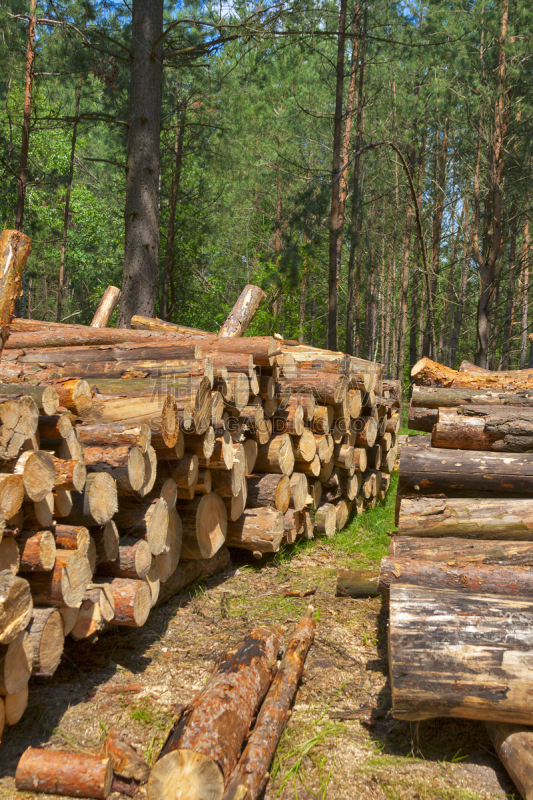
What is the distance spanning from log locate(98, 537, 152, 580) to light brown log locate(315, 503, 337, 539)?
2619 millimetres

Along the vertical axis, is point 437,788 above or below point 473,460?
below

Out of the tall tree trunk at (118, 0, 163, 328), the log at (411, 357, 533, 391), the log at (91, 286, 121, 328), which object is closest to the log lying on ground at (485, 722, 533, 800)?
the log at (411, 357, 533, 391)

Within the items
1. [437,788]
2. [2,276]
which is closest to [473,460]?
[437,788]

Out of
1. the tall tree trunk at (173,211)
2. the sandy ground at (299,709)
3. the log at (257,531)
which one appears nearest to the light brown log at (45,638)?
the sandy ground at (299,709)

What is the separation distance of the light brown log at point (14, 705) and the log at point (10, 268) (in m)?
3.80

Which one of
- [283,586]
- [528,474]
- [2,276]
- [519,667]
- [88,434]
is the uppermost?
[2,276]

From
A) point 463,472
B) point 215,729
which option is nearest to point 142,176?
point 463,472

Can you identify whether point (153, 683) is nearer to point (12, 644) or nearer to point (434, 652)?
point (12, 644)

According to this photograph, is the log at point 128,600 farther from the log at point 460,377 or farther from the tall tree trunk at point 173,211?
the tall tree trunk at point 173,211

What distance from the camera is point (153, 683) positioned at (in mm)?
2982

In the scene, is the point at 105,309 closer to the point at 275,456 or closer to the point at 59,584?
the point at 275,456

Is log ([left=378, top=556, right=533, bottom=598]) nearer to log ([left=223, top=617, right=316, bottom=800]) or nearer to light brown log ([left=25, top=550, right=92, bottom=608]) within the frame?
log ([left=223, top=617, right=316, bottom=800])

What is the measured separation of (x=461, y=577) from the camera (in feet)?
10.2

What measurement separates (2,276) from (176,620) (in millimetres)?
3612
